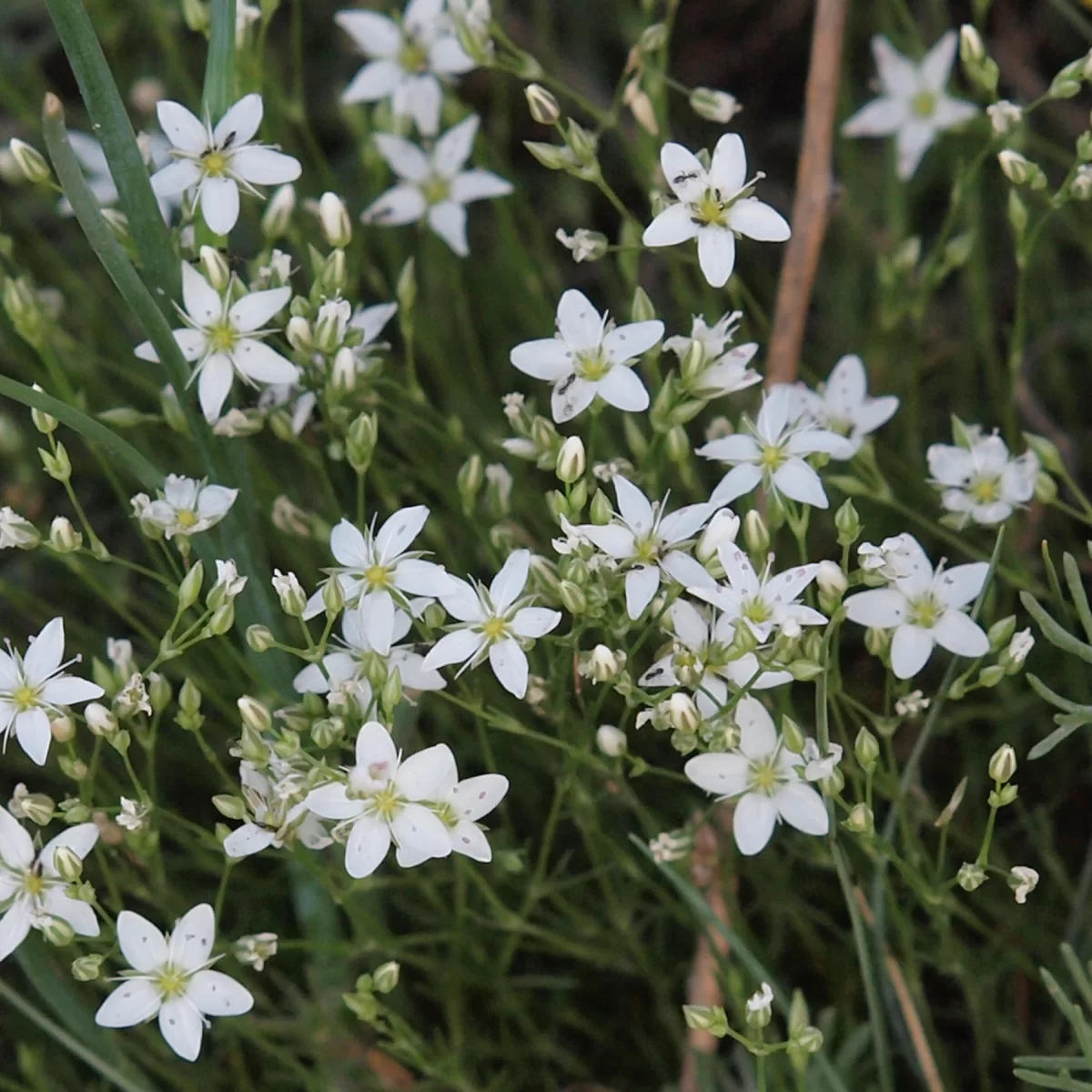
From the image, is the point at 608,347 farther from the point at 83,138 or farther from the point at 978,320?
the point at 83,138

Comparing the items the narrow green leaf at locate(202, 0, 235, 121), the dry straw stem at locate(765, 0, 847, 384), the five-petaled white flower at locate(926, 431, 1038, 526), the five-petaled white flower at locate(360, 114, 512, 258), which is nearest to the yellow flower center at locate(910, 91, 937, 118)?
the dry straw stem at locate(765, 0, 847, 384)

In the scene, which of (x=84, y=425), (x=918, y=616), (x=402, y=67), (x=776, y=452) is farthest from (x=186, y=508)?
(x=402, y=67)

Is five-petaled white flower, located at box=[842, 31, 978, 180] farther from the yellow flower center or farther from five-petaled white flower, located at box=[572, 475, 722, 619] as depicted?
five-petaled white flower, located at box=[572, 475, 722, 619]

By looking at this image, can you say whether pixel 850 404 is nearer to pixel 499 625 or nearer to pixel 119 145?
pixel 499 625

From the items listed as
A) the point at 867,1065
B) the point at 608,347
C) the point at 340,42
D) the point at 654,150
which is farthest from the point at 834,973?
the point at 340,42

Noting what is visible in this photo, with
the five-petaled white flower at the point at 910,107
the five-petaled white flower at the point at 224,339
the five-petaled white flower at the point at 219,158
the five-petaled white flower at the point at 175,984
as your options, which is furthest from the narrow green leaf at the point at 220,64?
the five-petaled white flower at the point at 910,107
